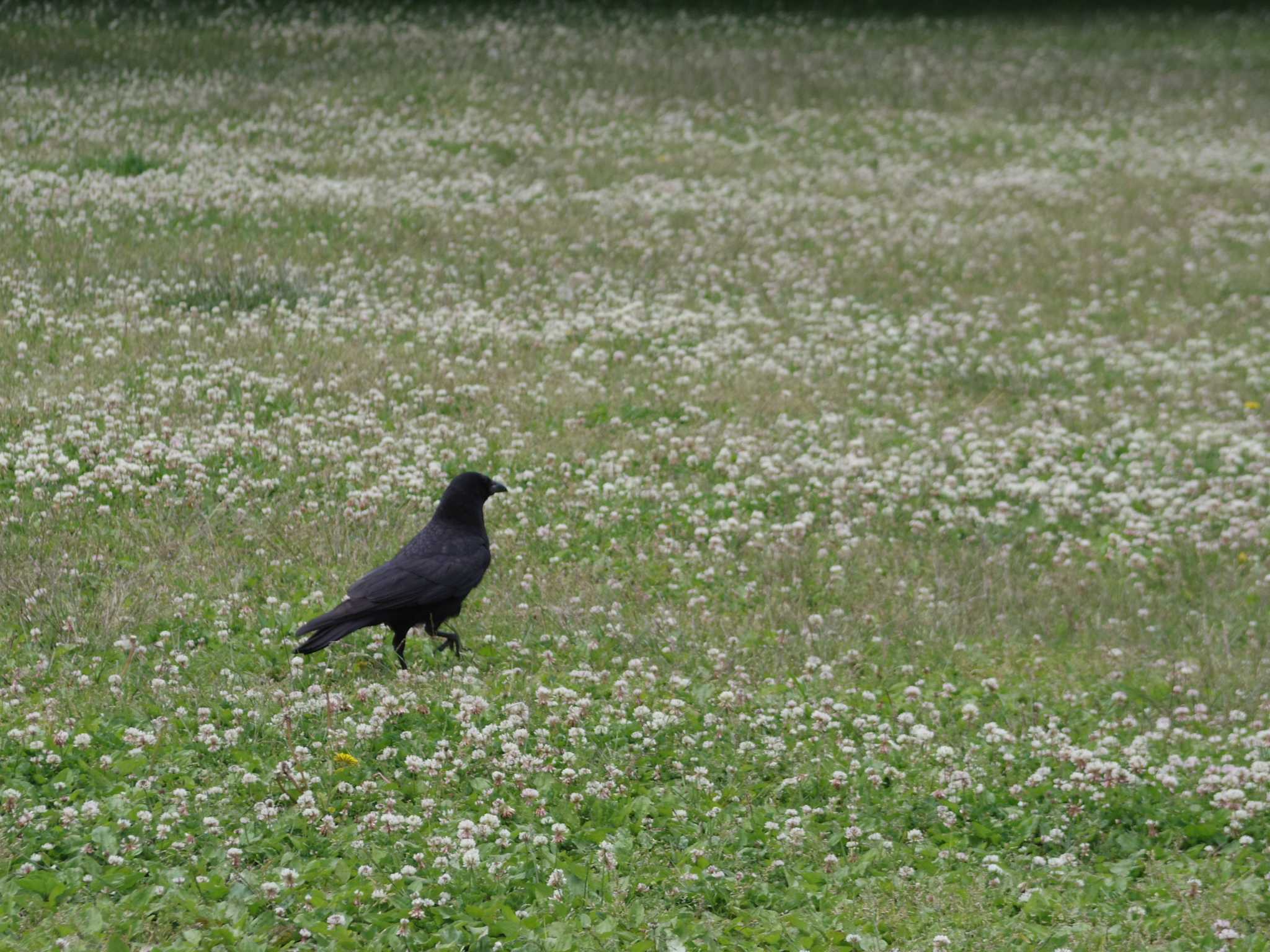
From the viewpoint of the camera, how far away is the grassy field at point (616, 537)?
7105mm

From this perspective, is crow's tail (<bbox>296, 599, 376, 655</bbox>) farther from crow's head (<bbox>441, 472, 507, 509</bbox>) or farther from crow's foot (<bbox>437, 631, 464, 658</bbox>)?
crow's head (<bbox>441, 472, 507, 509</bbox>)

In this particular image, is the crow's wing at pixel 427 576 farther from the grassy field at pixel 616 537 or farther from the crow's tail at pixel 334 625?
the grassy field at pixel 616 537

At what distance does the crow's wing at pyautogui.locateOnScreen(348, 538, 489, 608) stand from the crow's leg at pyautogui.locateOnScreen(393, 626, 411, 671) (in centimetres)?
29

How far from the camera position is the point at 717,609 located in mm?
10953

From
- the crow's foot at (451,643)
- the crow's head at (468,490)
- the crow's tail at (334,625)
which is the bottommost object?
the crow's foot at (451,643)

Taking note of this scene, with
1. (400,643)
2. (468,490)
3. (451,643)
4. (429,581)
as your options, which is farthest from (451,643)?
(468,490)

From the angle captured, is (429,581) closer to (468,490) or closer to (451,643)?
(451,643)

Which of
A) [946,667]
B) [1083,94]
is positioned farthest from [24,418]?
[1083,94]

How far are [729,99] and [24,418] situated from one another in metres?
23.0

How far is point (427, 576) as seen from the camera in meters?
9.09

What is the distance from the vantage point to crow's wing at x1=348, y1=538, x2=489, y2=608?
880cm

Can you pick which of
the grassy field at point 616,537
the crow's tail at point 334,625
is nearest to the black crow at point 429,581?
the crow's tail at point 334,625

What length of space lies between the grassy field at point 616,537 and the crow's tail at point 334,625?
1.11 ft

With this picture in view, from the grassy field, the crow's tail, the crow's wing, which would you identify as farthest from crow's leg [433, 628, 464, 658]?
the crow's tail
